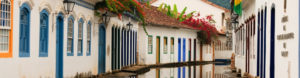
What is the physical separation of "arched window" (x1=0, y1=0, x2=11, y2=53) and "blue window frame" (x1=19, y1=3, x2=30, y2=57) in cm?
66

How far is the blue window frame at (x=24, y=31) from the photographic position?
10582 millimetres

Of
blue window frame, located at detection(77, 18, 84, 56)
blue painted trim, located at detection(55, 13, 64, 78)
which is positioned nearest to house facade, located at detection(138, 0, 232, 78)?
blue window frame, located at detection(77, 18, 84, 56)

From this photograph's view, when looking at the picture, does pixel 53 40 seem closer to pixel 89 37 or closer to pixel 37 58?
pixel 37 58

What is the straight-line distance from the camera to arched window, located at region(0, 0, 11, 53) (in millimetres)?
9573

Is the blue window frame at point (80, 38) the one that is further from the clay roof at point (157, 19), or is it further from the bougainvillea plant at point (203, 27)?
the bougainvillea plant at point (203, 27)

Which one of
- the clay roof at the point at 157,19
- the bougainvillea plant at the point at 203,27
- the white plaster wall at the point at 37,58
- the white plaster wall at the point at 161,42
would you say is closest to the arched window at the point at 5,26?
the white plaster wall at the point at 37,58

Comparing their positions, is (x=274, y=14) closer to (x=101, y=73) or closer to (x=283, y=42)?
(x=283, y=42)

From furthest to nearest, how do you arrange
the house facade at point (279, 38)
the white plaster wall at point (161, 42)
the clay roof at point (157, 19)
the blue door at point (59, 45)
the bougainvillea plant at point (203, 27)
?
the bougainvillea plant at point (203, 27)
the clay roof at point (157, 19)
the white plaster wall at point (161, 42)
the blue door at point (59, 45)
the house facade at point (279, 38)

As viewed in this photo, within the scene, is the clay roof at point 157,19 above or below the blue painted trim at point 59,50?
above

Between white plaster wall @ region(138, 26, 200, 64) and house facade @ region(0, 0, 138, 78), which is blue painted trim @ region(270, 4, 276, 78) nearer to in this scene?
house facade @ region(0, 0, 138, 78)

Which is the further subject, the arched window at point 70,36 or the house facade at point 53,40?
the arched window at point 70,36

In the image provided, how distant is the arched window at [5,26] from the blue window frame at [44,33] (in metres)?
1.93

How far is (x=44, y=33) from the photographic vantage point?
12078 millimetres

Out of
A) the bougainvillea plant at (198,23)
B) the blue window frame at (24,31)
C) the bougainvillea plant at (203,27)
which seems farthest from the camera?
the bougainvillea plant at (203,27)
